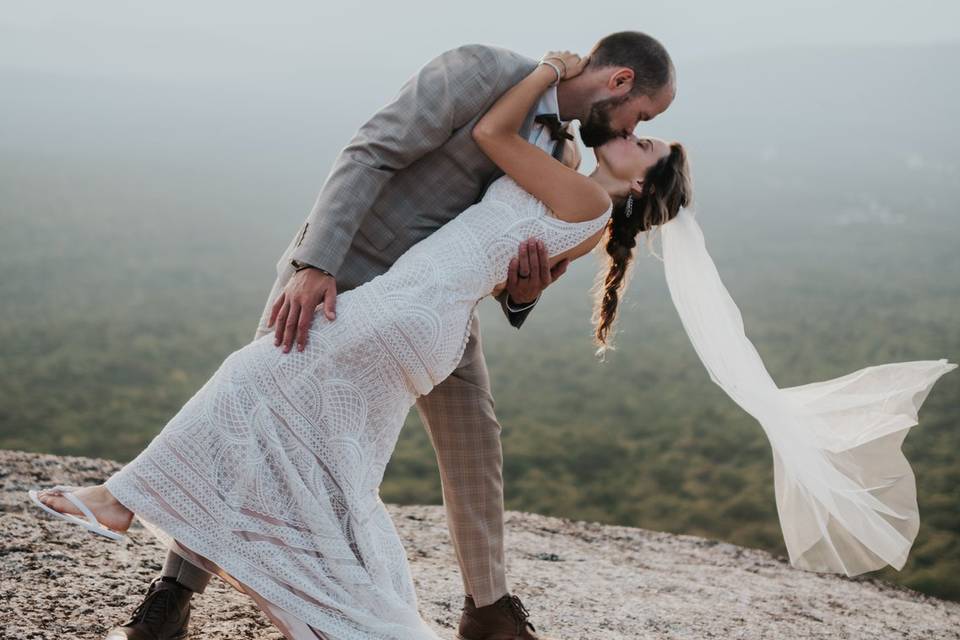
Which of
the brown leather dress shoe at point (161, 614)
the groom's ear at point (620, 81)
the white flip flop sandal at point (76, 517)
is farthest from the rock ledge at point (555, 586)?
the groom's ear at point (620, 81)

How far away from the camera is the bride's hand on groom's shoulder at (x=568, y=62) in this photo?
9.32 feet

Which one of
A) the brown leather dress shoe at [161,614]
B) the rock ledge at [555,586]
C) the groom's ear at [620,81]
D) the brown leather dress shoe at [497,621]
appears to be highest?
the groom's ear at [620,81]

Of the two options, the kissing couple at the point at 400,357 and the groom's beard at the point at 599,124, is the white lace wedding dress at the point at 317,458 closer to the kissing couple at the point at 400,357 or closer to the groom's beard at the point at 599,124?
the kissing couple at the point at 400,357

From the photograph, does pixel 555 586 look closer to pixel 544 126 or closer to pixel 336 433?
pixel 336 433

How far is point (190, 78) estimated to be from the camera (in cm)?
5397

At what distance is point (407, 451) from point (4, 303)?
1315 cm

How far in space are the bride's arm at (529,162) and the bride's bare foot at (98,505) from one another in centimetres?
137

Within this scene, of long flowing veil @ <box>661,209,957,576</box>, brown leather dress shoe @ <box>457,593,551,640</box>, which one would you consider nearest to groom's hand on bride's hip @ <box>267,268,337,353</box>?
brown leather dress shoe @ <box>457,593,551,640</box>

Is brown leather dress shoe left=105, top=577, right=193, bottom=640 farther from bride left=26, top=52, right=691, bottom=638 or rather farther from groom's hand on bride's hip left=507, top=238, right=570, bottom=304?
groom's hand on bride's hip left=507, top=238, right=570, bottom=304

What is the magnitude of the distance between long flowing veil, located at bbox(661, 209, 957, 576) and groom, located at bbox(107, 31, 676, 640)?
0.72 m

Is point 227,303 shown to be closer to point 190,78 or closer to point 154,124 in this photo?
point 154,124

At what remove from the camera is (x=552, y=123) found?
113 inches

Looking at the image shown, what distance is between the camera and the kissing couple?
2471 millimetres

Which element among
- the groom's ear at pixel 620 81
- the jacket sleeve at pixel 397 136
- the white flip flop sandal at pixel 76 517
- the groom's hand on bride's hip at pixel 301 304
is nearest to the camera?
the white flip flop sandal at pixel 76 517
